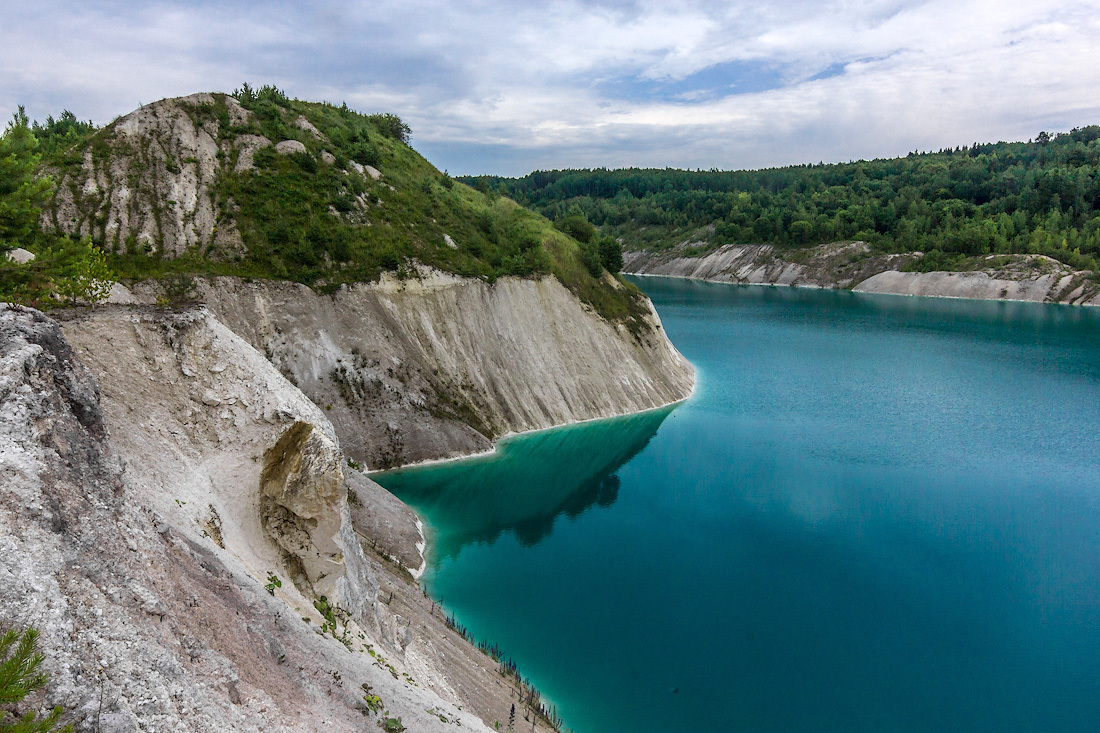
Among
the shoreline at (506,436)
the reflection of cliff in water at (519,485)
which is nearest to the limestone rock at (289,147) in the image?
the shoreline at (506,436)

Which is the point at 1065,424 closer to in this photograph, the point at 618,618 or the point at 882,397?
the point at 882,397

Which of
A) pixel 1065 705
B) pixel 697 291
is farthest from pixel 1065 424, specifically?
pixel 697 291

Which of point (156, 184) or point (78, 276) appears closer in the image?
point (78, 276)

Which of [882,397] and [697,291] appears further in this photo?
[697,291]

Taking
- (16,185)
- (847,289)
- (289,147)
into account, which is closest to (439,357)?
(289,147)

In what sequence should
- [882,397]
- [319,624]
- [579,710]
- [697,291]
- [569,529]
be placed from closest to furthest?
[319,624] < [579,710] < [569,529] < [882,397] < [697,291]

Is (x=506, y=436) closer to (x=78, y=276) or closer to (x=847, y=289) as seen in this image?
(x=78, y=276)
